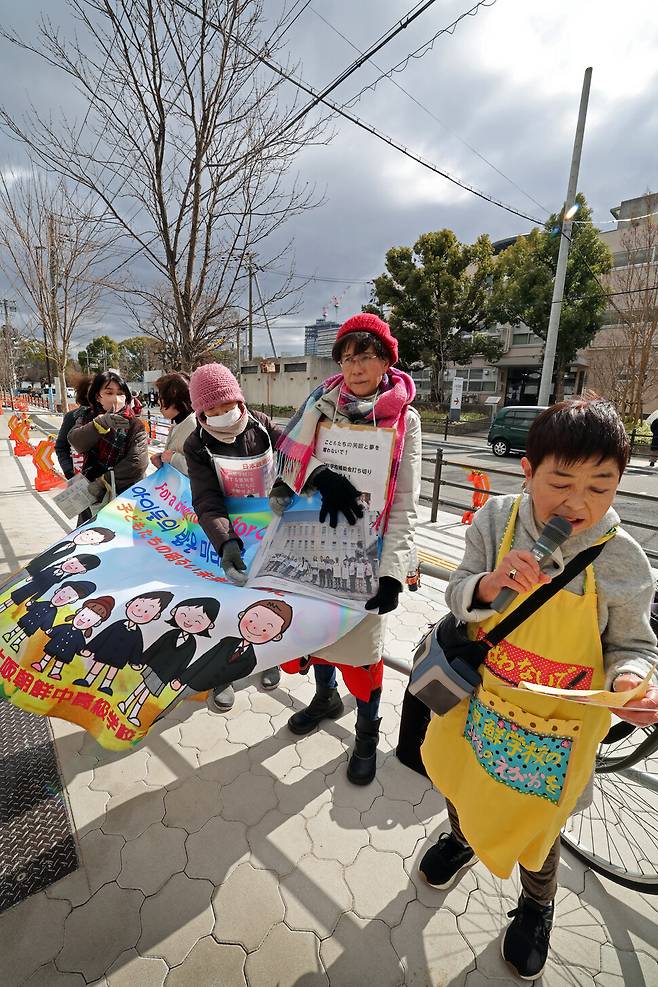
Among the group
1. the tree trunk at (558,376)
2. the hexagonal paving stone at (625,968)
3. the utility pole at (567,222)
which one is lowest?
the hexagonal paving stone at (625,968)

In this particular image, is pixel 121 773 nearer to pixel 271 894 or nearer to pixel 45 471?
pixel 271 894

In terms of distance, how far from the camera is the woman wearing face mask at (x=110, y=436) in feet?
11.1

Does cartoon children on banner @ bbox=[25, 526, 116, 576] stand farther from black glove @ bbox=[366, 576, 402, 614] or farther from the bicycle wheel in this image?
the bicycle wheel

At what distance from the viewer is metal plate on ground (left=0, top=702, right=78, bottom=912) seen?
1647 millimetres

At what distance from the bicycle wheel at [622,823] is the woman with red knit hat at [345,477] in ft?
3.42

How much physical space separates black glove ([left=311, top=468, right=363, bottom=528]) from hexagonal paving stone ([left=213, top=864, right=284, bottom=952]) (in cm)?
139

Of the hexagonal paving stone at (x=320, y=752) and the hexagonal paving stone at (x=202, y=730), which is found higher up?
the hexagonal paving stone at (x=320, y=752)

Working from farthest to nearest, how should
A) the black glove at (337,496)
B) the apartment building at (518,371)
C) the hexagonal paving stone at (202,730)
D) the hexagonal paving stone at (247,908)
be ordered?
1. the apartment building at (518,371)
2. the hexagonal paving stone at (202,730)
3. the black glove at (337,496)
4. the hexagonal paving stone at (247,908)

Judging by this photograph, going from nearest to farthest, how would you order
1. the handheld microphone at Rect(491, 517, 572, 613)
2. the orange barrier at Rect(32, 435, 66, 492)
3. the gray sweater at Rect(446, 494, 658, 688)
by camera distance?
the handheld microphone at Rect(491, 517, 572, 613) → the gray sweater at Rect(446, 494, 658, 688) → the orange barrier at Rect(32, 435, 66, 492)

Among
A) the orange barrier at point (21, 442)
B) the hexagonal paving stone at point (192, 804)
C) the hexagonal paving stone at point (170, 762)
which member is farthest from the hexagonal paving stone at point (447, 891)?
the orange barrier at point (21, 442)

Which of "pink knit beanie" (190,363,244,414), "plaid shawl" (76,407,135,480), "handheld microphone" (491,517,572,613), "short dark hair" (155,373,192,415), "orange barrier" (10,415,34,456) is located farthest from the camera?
"orange barrier" (10,415,34,456)

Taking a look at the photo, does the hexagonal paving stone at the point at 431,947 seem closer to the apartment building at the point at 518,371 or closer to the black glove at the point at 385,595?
the black glove at the point at 385,595

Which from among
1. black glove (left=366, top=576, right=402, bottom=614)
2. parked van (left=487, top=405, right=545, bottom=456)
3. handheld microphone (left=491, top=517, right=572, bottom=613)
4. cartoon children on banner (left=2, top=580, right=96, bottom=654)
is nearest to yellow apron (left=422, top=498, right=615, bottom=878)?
handheld microphone (left=491, top=517, right=572, bottom=613)

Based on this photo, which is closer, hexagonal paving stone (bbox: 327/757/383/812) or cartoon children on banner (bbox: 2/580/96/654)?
cartoon children on banner (bbox: 2/580/96/654)
